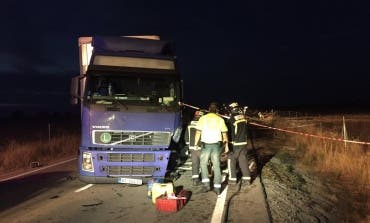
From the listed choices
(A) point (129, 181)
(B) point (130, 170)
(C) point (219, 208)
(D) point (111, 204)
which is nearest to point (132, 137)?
(B) point (130, 170)

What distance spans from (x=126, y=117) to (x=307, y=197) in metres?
4.26

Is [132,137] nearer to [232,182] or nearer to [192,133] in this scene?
[192,133]

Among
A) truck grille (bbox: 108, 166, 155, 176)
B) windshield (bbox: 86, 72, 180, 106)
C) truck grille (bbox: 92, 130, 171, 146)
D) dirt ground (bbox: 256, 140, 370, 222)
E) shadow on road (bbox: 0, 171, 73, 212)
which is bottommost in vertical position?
dirt ground (bbox: 256, 140, 370, 222)

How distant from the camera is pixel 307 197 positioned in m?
9.99

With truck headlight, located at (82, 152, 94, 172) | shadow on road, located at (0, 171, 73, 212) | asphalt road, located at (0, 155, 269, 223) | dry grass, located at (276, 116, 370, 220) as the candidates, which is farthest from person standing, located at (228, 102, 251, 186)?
shadow on road, located at (0, 171, 73, 212)

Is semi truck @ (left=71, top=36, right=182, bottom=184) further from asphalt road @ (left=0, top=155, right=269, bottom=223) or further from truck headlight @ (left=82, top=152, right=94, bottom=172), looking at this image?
asphalt road @ (left=0, top=155, right=269, bottom=223)

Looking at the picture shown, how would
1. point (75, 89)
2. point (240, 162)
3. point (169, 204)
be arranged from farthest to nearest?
1. point (240, 162)
2. point (75, 89)
3. point (169, 204)

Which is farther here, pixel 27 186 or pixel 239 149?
pixel 27 186

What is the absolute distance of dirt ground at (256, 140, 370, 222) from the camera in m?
8.31

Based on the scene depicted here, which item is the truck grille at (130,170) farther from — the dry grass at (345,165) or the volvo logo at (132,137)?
the dry grass at (345,165)

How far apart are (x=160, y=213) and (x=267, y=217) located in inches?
71.0

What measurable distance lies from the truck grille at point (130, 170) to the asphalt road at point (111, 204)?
0.38 metres

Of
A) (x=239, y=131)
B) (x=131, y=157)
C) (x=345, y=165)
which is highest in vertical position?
(x=239, y=131)

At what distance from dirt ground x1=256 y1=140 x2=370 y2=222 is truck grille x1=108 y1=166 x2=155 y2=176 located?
8.38 feet
